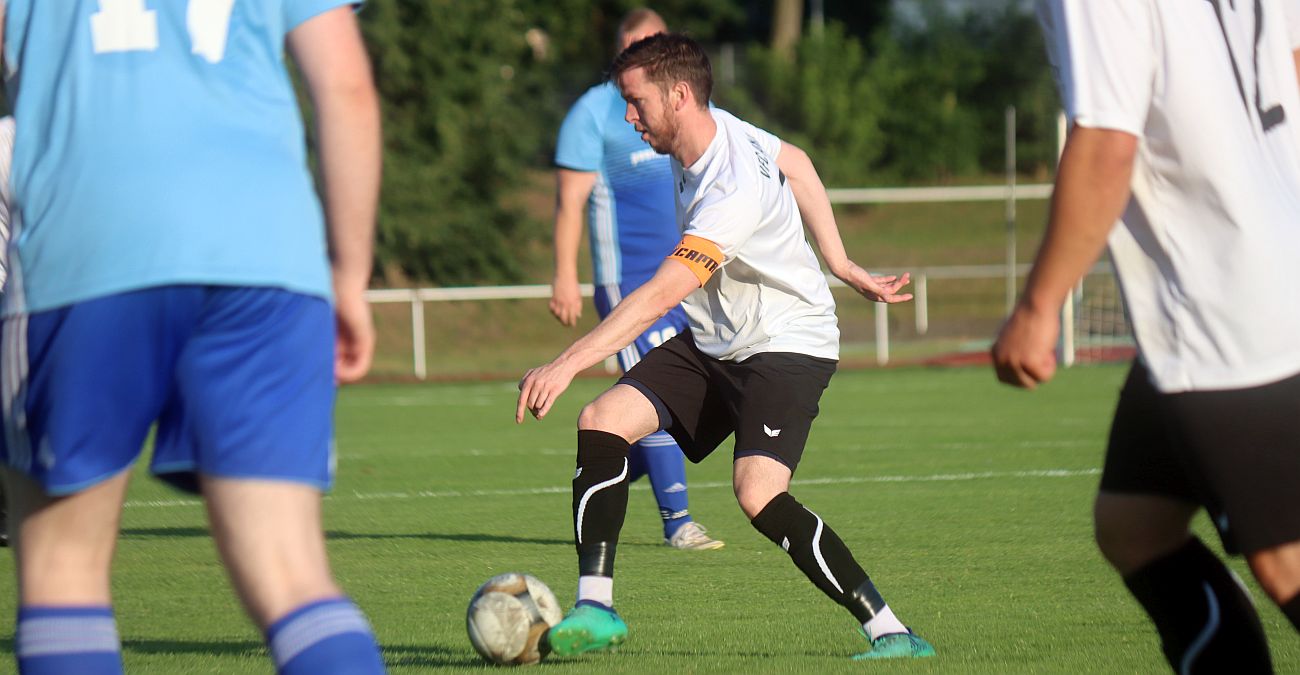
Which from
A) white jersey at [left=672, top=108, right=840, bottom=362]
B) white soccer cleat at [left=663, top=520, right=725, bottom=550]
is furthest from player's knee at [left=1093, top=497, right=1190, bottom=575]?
white soccer cleat at [left=663, top=520, right=725, bottom=550]

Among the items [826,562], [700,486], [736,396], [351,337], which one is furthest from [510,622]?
[700,486]

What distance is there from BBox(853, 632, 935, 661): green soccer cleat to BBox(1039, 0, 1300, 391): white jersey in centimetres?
208

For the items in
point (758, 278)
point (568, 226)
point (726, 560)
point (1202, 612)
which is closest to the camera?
point (1202, 612)

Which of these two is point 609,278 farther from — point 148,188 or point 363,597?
point 148,188

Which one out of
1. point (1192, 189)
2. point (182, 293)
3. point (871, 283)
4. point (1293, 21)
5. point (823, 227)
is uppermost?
point (1293, 21)

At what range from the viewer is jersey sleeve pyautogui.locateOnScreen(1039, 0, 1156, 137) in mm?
2797

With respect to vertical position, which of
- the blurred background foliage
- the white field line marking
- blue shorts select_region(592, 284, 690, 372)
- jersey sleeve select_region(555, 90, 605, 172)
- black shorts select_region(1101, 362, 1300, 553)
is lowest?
the blurred background foliage

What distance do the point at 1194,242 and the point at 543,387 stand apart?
84.2 inches

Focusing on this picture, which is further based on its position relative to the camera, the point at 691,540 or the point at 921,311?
the point at 921,311

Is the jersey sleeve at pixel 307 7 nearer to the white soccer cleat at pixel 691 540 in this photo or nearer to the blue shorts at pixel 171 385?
the blue shorts at pixel 171 385

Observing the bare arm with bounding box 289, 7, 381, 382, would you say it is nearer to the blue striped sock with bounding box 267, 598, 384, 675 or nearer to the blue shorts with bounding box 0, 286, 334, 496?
the blue shorts with bounding box 0, 286, 334, 496

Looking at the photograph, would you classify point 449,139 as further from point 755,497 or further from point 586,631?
point 586,631

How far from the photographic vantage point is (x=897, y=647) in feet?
15.9

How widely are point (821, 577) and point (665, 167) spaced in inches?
137
